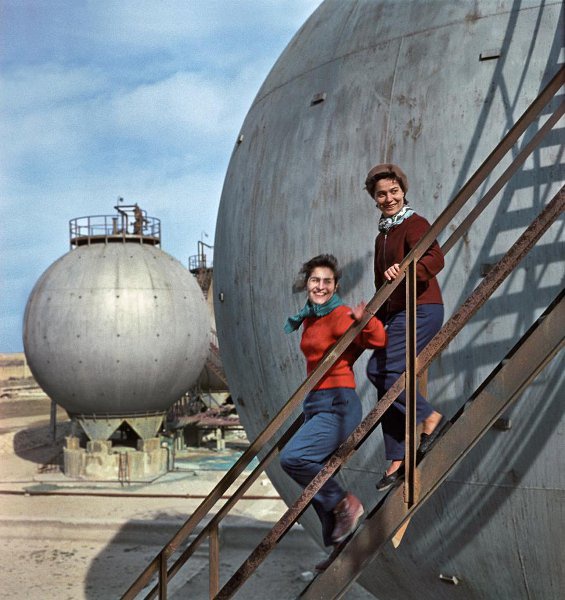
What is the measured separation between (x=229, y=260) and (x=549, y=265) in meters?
2.27

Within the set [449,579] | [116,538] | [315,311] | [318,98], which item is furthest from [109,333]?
[315,311]

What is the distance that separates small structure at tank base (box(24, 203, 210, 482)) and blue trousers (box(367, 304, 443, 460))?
13898 mm

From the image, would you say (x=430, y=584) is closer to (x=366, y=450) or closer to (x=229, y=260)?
(x=366, y=450)

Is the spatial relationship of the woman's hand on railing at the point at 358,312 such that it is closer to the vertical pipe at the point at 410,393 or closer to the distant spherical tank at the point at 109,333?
the vertical pipe at the point at 410,393

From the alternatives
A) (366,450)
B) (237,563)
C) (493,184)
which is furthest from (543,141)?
(237,563)

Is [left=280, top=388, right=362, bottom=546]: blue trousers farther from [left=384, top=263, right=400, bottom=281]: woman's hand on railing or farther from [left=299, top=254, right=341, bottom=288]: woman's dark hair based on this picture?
[left=384, top=263, right=400, bottom=281]: woman's hand on railing

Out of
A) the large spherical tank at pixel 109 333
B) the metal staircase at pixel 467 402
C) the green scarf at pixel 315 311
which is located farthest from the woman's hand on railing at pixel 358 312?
the large spherical tank at pixel 109 333

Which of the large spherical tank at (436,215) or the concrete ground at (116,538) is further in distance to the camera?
the concrete ground at (116,538)

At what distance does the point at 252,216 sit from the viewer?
4.64 meters

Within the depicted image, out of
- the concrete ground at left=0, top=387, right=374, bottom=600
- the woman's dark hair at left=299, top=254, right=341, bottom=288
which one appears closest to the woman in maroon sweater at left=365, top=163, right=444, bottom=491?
the woman's dark hair at left=299, top=254, right=341, bottom=288

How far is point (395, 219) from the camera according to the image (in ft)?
11.5

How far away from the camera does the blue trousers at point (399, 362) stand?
132 inches

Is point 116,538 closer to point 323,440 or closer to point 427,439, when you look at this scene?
point 323,440

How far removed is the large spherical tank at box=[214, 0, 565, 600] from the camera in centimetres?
346
